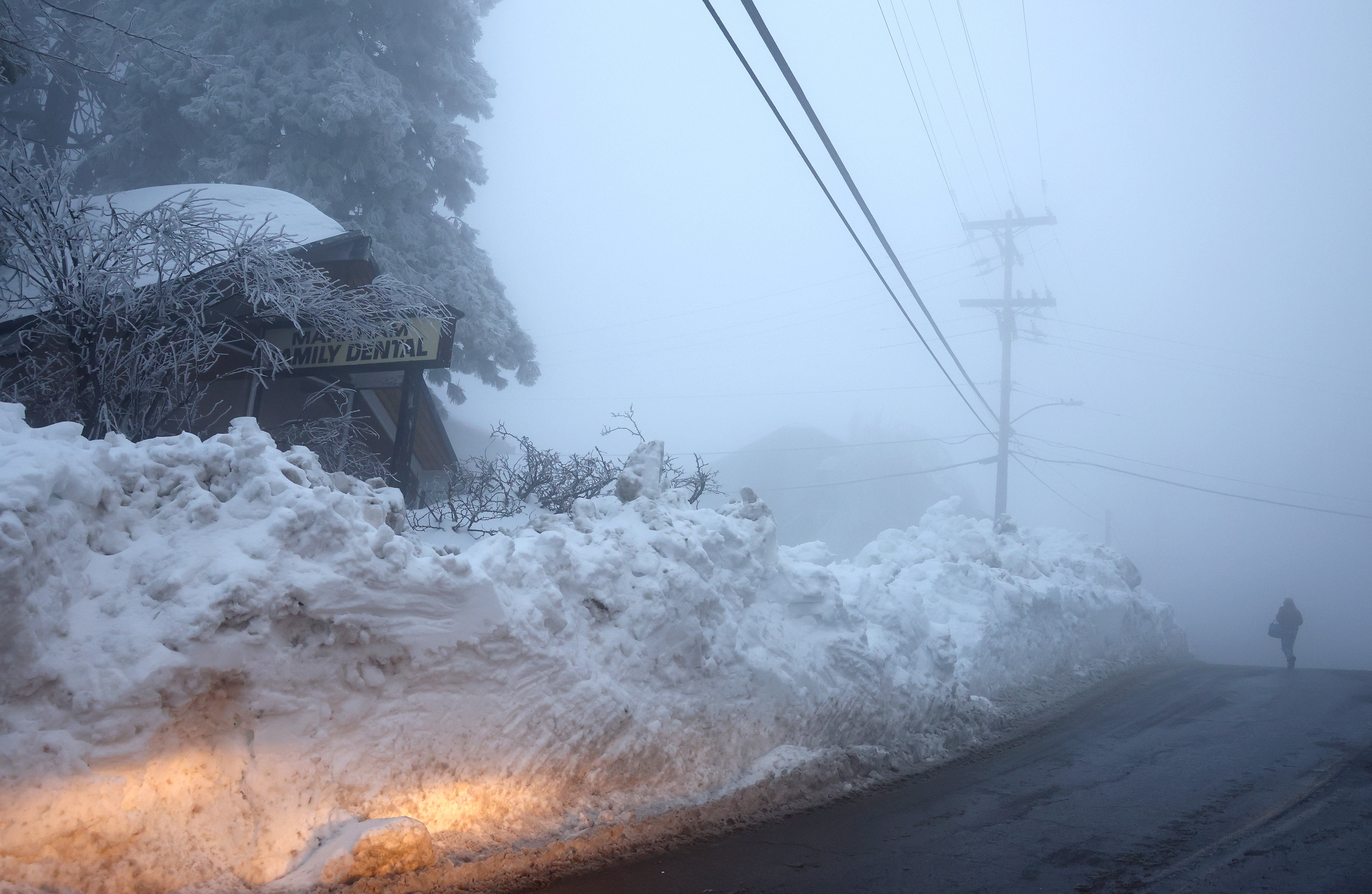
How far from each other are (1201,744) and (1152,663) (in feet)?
33.7

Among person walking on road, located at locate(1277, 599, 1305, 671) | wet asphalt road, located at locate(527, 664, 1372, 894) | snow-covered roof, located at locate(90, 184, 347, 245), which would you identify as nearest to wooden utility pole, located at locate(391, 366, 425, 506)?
snow-covered roof, located at locate(90, 184, 347, 245)

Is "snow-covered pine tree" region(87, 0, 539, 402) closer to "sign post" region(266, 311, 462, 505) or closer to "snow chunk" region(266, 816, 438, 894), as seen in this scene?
"sign post" region(266, 311, 462, 505)

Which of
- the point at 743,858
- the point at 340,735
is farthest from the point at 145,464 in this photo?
the point at 743,858

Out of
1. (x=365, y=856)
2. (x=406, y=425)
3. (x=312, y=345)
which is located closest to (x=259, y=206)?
(x=312, y=345)

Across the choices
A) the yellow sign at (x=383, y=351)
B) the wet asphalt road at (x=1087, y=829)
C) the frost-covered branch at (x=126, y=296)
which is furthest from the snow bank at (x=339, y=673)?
the yellow sign at (x=383, y=351)

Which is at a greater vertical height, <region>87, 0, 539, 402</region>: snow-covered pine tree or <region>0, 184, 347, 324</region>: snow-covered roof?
<region>87, 0, 539, 402</region>: snow-covered pine tree

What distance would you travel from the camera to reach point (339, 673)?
→ 4039 millimetres

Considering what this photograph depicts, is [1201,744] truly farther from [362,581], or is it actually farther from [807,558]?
[362,581]

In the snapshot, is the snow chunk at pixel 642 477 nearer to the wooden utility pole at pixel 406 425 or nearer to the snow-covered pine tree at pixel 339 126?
the wooden utility pole at pixel 406 425

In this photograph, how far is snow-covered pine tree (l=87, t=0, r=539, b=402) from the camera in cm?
1507

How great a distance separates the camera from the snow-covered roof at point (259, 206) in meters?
8.83

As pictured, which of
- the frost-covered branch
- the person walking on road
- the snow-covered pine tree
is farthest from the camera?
the person walking on road

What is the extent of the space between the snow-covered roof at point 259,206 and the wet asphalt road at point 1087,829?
289 inches

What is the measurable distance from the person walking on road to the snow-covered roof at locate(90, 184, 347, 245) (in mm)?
22015
